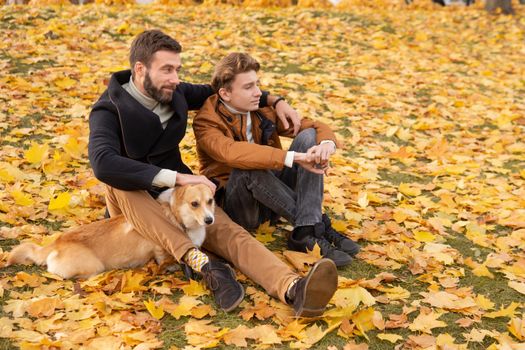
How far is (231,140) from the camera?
3.91 meters

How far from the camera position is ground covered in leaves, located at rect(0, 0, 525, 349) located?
319 cm

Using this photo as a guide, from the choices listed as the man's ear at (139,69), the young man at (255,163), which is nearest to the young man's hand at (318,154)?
the young man at (255,163)

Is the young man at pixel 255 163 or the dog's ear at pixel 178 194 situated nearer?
the dog's ear at pixel 178 194

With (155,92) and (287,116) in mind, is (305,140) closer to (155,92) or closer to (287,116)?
(287,116)

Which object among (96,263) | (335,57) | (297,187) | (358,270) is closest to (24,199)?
(96,263)

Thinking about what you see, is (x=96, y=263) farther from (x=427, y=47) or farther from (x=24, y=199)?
(x=427, y=47)

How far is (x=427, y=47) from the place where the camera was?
36.3 feet

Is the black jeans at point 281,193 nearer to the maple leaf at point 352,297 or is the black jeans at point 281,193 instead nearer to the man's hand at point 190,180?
the man's hand at point 190,180

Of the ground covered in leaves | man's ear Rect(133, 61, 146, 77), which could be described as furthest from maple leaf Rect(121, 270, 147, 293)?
man's ear Rect(133, 61, 146, 77)

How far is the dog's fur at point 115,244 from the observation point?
11.5ft

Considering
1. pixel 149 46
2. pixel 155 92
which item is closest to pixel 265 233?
pixel 155 92

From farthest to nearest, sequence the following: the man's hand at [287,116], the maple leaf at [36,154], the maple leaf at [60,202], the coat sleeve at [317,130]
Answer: the maple leaf at [36,154], the maple leaf at [60,202], the man's hand at [287,116], the coat sleeve at [317,130]

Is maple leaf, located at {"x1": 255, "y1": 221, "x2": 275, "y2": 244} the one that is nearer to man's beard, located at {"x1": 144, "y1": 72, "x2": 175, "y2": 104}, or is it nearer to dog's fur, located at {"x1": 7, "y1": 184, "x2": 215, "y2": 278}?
dog's fur, located at {"x1": 7, "y1": 184, "x2": 215, "y2": 278}

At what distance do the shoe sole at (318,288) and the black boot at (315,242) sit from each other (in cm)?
76
